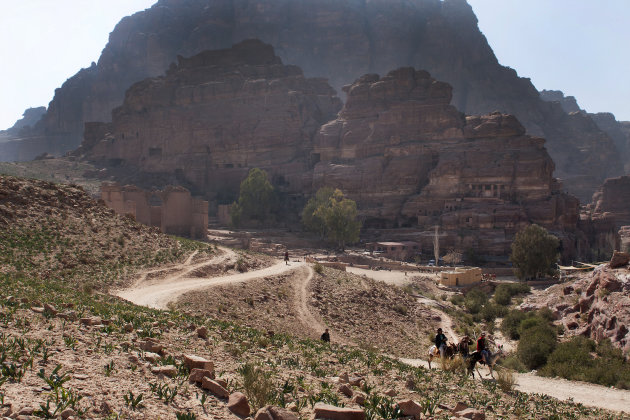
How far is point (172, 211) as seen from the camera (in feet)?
162

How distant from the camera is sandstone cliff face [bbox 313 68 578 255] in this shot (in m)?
65.7

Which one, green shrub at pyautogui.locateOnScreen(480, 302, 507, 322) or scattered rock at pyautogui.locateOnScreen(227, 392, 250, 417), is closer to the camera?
scattered rock at pyautogui.locateOnScreen(227, 392, 250, 417)

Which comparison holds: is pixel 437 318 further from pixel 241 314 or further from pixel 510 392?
pixel 510 392

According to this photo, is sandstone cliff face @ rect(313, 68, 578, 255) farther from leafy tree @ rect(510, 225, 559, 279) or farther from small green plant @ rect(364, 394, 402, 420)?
small green plant @ rect(364, 394, 402, 420)

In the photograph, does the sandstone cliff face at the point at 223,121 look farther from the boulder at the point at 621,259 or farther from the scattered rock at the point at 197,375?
the scattered rock at the point at 197,375

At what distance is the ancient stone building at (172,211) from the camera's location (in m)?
48.6

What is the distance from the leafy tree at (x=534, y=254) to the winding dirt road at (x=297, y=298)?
71.2 ft

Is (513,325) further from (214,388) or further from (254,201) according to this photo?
(254,201)

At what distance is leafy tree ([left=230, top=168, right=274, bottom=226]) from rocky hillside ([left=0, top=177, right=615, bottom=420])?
54.7 m

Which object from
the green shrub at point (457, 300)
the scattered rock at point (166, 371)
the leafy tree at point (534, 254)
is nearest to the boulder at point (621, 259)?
the green shrub at point (457, 300)

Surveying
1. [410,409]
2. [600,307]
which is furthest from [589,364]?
[410,409]

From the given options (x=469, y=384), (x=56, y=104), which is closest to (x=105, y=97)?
(x=56, y=104)

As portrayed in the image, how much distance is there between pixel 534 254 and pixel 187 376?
45.1 metres

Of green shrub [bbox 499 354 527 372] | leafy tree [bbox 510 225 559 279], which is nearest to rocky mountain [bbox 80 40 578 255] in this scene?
leafy tree [bbox 510 225 559 279]
